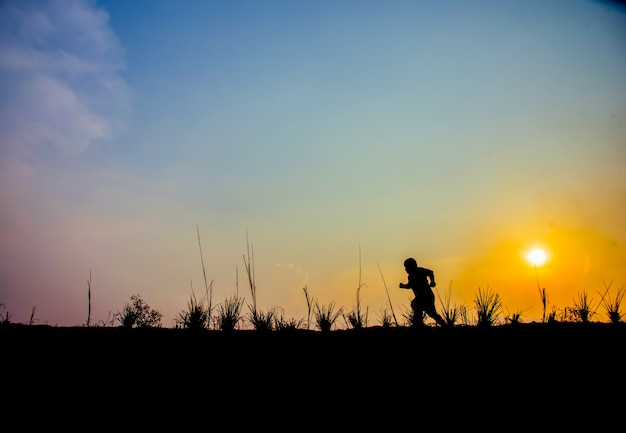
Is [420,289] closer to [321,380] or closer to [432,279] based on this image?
[432,279]

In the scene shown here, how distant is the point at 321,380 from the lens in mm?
3502

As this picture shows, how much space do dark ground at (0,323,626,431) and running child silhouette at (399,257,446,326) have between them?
2064 mm

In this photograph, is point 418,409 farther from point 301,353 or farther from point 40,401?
point 40,401

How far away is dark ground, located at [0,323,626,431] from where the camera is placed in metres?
2.86

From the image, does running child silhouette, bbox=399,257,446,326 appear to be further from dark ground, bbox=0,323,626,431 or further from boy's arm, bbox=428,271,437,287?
dark ground, bbox=0,323,626,431

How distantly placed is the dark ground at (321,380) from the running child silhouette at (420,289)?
2.06 m

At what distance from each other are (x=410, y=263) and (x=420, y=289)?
0.67 meters

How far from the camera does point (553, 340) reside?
433 cm

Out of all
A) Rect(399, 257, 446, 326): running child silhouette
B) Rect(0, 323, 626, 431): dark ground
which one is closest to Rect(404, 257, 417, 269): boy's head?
Rect(399, 257, 446, 326): running child silhouette

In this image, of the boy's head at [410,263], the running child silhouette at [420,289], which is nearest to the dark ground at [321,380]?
the running child silhouette at [420,289]

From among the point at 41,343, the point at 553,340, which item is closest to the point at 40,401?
the point at 41,343

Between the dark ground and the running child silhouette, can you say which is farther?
the running child silhouette

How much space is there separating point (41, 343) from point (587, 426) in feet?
18.0

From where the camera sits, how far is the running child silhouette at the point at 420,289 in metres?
6.83
